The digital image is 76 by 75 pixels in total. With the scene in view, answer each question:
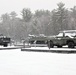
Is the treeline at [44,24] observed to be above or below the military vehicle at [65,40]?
above

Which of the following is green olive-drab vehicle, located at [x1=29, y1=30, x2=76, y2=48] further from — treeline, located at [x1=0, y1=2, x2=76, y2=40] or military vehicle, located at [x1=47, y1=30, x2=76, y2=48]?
treeline, located at [x1=0, y1=2, x2=76, y2=40]

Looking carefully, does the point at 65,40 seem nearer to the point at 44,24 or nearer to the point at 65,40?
the point at 65,40

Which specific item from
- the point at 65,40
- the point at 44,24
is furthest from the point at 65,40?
the point at 44,24

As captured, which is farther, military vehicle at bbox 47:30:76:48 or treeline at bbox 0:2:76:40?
treeline at bbox 0:2:76:40

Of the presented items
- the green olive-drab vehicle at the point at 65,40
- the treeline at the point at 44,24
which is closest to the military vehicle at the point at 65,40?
the green olive-drab vehicle at the point at 65,40

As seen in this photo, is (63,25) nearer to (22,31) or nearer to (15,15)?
(22,31)

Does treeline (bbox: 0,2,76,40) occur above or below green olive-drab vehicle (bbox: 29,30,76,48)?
above

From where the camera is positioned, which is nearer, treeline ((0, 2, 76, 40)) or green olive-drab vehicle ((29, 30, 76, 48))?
green olive-drab vehicle ((29, 30, 76, 48))

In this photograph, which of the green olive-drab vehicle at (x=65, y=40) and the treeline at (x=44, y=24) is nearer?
the green olive-drab vehicle at (x=65, y=40)

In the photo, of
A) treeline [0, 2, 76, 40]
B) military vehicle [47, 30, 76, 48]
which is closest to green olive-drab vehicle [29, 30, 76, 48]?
military vehicle [47, 30, 76, 48]

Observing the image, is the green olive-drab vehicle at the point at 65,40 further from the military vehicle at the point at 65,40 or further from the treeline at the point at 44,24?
the treeline at the point at 44,24

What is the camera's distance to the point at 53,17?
75.0 meters

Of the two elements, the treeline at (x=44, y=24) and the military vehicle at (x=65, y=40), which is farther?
the treeline at (x=44, y=24)

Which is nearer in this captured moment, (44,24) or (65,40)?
(65,40)
